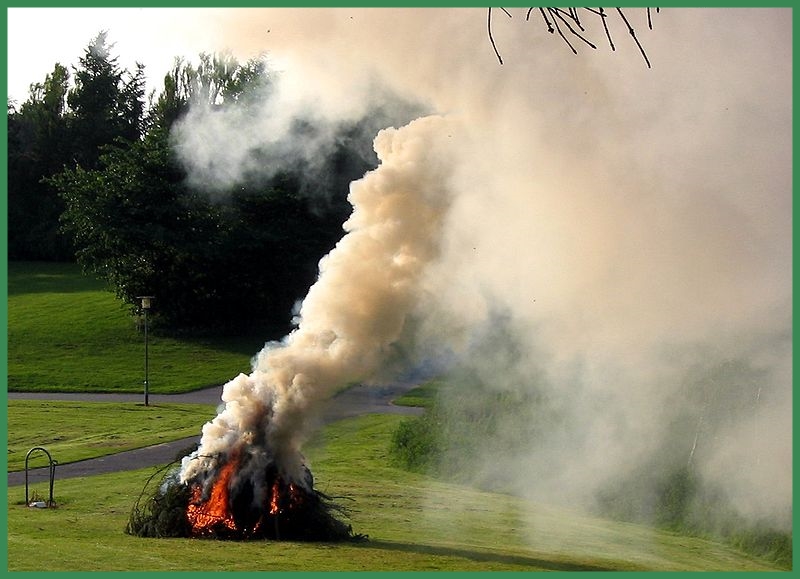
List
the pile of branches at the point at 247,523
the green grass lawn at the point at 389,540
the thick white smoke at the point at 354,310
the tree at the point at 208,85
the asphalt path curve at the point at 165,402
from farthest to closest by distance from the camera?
1. the tree at the point at 208,85
2. the asphalt path curve at the point at 165,402
3. the thick white smoke at the point at 354,310
4. the pile of branches at the point at 247,523
5. the green grass lawn at the point at 389,540

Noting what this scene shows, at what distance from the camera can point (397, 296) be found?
84.3 ft

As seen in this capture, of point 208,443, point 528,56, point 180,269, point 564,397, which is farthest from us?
point 180,269

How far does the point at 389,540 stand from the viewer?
24.0 meters

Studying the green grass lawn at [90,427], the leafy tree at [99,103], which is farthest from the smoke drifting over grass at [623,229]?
the leafy tree at [99,103]

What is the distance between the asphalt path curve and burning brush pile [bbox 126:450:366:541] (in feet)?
5.25

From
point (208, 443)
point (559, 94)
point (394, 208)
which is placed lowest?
point (208, 443)

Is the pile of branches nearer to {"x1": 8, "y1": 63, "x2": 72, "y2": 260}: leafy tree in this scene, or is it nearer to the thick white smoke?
the thick white smoke

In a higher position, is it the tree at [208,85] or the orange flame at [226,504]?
the tree at [208,85]

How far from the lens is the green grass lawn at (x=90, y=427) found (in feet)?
128

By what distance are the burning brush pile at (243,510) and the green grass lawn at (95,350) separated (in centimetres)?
3586

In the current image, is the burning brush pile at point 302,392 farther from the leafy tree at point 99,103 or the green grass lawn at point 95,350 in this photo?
the leafy tree at point 99,103

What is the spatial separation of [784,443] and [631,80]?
942 cm

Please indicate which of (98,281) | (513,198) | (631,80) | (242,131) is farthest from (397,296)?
(98,281)

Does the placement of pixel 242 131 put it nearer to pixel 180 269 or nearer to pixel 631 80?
pixel 631 80
